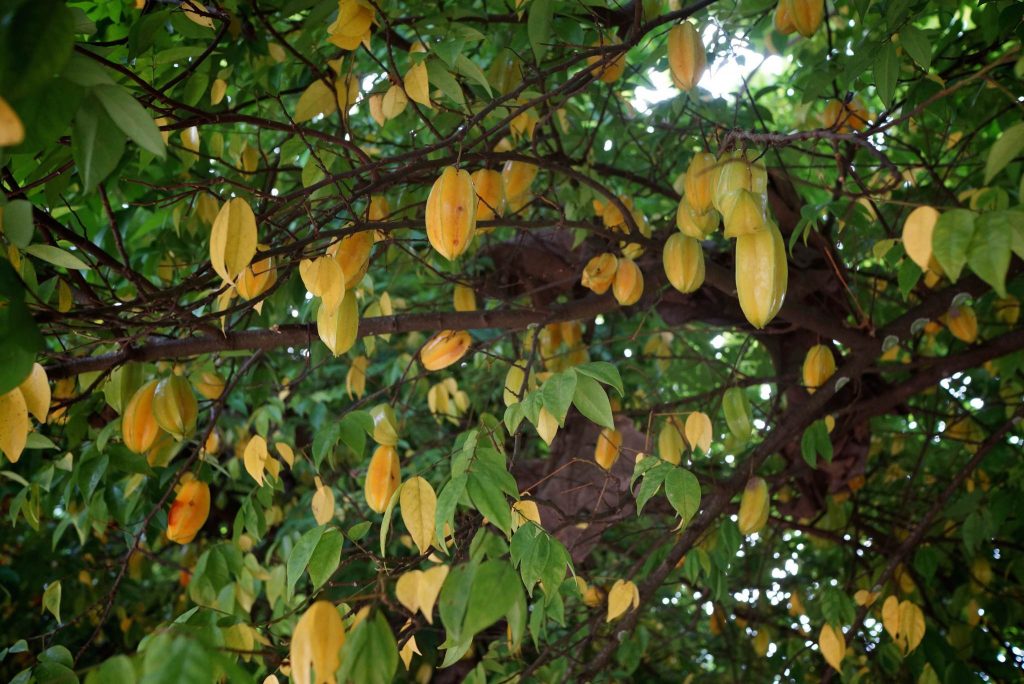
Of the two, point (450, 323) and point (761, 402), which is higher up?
point (450, 323)

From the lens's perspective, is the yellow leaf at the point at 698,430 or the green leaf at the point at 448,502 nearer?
the green leaf at the point at 448,502

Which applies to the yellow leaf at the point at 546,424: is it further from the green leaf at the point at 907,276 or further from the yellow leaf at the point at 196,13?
the yellow leaf at the point at 196,13

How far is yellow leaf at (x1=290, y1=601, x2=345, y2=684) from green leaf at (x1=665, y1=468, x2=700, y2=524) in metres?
0.64

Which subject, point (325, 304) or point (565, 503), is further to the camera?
point (565, 503)

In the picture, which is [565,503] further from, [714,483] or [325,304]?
[325,304]

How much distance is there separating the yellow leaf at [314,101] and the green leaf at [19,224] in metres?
0.80

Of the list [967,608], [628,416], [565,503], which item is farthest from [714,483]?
[967,608]

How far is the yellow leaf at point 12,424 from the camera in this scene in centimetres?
115

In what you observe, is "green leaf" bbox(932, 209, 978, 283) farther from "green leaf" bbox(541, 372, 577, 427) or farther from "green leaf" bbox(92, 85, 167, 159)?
"green leaf" bbox(92, 85, 167, 159)

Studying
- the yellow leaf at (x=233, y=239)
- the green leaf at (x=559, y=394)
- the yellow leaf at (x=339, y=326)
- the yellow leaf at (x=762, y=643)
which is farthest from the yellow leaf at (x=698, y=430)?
the yellow leaf at (x=762, y=643)

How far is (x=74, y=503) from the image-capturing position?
7.18 ft

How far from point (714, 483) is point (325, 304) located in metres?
1.14

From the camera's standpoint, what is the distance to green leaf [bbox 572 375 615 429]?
4.10ft

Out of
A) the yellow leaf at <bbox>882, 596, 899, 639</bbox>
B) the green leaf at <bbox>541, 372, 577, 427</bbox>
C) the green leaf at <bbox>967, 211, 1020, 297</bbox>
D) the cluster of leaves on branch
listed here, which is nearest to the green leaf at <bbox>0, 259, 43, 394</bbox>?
the cluster of leaves on branch
